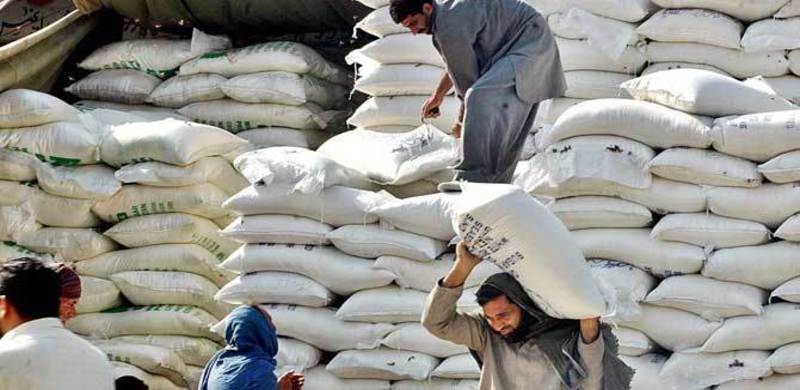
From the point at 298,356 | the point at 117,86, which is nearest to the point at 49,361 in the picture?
the point at 298,356

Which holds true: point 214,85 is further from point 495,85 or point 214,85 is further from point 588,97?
point 495,85

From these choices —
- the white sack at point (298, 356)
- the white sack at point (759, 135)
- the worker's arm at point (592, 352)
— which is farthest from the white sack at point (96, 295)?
the worker's arm at point (592, 352)

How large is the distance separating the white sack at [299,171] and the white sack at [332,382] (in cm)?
69

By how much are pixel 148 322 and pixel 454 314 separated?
278 cm

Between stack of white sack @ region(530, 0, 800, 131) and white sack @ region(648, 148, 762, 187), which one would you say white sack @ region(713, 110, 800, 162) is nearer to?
white sack @ region(648, 148, 762, 187)

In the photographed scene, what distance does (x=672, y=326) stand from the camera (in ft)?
17.5

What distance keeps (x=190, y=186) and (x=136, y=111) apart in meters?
1.10

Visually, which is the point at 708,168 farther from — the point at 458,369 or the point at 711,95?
the point at 458,369

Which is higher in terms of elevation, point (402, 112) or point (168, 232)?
point (402, 112)

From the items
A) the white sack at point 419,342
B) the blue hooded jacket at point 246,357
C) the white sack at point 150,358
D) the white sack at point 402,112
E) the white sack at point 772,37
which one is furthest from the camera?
the white sack at point 150,358

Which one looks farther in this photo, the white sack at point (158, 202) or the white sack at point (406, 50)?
the white sack at point (158, 202)

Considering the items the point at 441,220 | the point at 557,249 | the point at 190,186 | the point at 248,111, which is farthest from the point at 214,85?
the point at 557,249

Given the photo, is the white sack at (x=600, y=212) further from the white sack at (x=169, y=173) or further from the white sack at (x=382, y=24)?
the white sack at (x=169, y=173)

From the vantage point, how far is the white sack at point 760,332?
5.24 metres
